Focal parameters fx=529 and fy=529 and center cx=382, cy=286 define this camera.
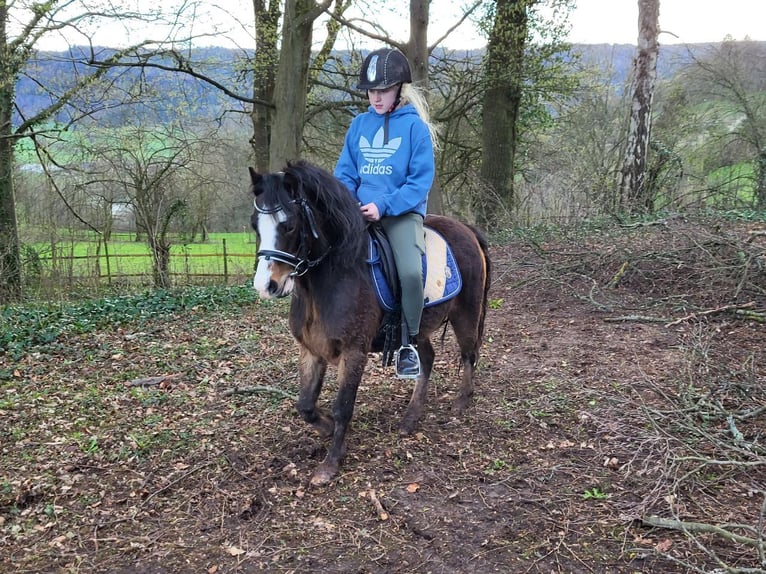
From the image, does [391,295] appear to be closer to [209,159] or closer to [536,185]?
[209,159]

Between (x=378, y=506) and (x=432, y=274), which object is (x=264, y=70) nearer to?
(x=432, y=274)

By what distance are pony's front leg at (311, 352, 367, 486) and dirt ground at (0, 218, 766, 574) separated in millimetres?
90

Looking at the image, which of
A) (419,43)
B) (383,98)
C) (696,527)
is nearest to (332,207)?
(383,98)

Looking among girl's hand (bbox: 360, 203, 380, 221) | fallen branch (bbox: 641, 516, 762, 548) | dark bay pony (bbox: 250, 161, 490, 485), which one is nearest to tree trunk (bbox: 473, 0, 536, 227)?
girl's hand (bbox: 360, 203, 380, 221)

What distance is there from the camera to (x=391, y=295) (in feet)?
11.6

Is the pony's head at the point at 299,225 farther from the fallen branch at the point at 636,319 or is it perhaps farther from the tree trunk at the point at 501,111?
the tree trunk at the point at 501,111

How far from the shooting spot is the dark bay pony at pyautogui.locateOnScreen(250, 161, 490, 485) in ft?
9.23

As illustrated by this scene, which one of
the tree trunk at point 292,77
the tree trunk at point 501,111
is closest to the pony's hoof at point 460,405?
the tree trunk at point 292,77

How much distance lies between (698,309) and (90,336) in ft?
23.2

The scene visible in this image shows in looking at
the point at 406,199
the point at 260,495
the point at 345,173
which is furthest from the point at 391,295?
the point at 260,495

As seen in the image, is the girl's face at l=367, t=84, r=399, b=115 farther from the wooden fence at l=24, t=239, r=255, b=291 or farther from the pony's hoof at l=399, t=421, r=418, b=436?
the wooden fence at l=24, t=239, r=255, b=291

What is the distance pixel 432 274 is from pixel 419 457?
1.28 metres

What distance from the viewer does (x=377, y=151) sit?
11.7 ft

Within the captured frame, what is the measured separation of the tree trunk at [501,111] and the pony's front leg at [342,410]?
8593 mm
